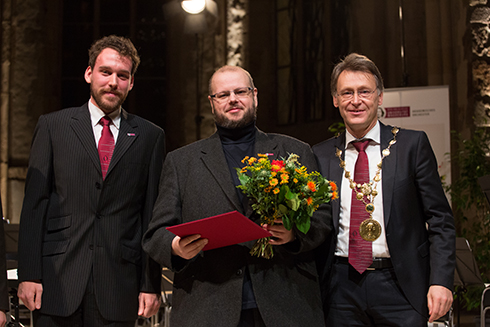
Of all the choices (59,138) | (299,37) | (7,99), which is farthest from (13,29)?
(59,138)

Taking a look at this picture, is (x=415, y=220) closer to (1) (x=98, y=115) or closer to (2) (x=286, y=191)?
(2) (x=286, y=191)

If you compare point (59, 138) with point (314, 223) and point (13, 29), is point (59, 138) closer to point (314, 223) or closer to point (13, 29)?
point (314, 223)

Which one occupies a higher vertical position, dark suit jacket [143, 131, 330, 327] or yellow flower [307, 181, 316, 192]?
yellow flower [307, 181, 316, 192]

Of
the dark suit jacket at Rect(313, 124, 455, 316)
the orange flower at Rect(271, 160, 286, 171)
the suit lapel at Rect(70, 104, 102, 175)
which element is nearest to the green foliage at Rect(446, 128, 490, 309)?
the dark suit jacket at Rect(313, 124, 455, 316)

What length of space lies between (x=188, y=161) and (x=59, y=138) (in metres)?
0.68

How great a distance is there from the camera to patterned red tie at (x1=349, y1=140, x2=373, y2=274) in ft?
8.19

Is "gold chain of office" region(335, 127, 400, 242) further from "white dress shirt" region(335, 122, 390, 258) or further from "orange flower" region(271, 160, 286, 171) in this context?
"orange flower" region(271, 160, 286, 171)

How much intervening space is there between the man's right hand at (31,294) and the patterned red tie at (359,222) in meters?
1.48

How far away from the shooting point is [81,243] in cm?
265

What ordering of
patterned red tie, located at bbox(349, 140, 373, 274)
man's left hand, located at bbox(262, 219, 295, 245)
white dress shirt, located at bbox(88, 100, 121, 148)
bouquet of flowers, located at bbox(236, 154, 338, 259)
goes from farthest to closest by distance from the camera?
1. white dress shirt, located at bbox(88, 100, 121, 148)
2. patterned red tie, located at bbox(349, 140, 373, 274)
3. man's left hand, located at bbox(262, 219, 295, 245)
4. bouquet of flowers, located at bbox(236, 154, 338, 259)

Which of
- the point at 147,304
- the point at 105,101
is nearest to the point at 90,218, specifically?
the point at 147,304

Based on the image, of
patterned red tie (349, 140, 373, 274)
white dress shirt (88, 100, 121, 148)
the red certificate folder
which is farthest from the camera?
white dress shirt (88, 100, 121, 148)

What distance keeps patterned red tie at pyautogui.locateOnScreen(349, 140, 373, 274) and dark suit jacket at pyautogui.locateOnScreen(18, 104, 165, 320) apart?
0.99m

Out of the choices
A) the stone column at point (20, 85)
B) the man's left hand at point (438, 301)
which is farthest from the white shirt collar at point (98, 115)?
the stone column at point (20, 85)
